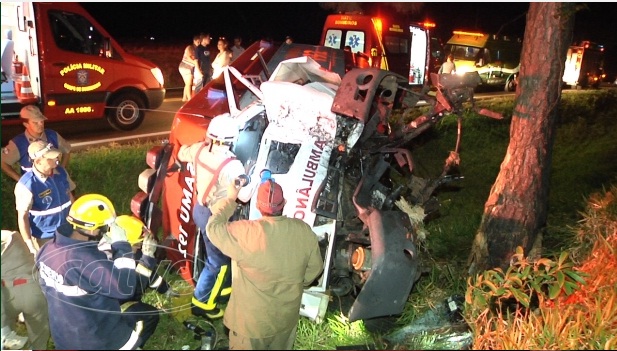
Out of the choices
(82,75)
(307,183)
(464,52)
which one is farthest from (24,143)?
(464,52)

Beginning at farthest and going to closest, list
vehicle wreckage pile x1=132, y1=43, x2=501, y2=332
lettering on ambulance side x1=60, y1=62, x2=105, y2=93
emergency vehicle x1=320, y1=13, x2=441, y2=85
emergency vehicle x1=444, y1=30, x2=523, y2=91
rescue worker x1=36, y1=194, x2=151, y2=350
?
emergency vehicle x1=444, y1=30, x2=523, y2=91 → emergency vehicle x1=320, y1=13, x2=441, y2=85 → lettering on ambulance side x1=60, y1=62, x2=105, y2=93 → vehicle wreckage pile x1=132, y1=43, x2=501, y2=332 → rescue worker x1=36, y1=194, x2=151, y2=350

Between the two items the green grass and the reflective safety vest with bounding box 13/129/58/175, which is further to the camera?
the reflective safety vest with bounding box 13/129/58/175

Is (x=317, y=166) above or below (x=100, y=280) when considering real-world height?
above

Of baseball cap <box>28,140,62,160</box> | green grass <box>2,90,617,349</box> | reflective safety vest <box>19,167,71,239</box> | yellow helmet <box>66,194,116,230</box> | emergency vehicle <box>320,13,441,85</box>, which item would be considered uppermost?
emergency vehicle <box>320,13,441,85</box>

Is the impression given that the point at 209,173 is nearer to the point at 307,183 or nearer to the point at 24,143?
the point at 307,183

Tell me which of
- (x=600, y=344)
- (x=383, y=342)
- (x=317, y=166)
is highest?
(x=317, y=166)

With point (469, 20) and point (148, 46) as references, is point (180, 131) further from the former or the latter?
point (469, 20)

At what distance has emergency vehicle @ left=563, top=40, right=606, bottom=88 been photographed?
903 inches

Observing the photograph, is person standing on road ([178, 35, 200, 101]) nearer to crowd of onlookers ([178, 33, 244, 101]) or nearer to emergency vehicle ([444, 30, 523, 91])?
crowd of onlookers ([178, 33, 244, 101])

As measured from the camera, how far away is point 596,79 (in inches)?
928

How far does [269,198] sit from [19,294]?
1.91 meters

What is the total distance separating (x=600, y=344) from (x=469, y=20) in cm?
3157

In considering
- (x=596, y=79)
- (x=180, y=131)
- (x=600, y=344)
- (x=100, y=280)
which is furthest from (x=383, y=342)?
(x=596, y=79)

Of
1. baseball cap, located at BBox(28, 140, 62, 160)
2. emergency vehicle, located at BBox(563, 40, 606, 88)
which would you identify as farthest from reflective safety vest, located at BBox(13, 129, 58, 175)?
emergency vehicle, located at BBox(563, 40, 606, 88)
